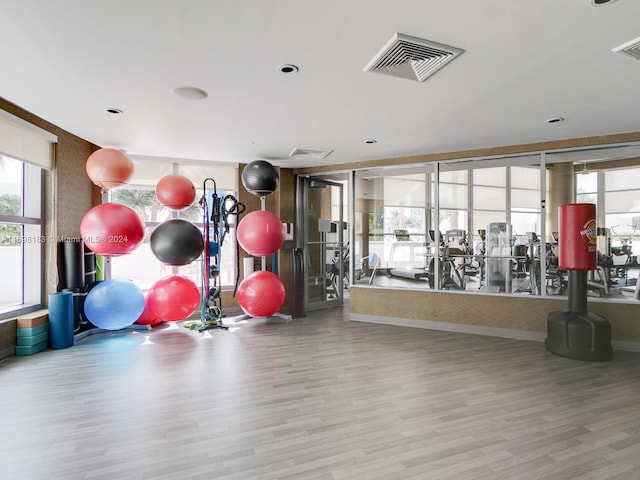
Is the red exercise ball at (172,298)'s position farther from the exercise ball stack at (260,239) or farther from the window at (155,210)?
the window at (155,210)

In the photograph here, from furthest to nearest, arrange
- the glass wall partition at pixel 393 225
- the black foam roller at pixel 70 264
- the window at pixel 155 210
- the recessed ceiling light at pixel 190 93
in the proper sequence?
the window at pixel 155 210 < the glass wall partition at pixel 393 225 < the black foam roller at pixel 70 264 < the recessed ceiling light at pixel 190 93

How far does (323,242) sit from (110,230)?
3.77 meters

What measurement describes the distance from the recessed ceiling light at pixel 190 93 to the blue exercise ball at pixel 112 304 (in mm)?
2585

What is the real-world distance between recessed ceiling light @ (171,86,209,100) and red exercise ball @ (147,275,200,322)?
8.42 ft

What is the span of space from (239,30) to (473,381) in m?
3.41

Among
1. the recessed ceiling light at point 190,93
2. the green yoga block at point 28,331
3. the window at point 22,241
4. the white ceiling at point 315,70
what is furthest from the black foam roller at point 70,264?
the recessed ceiling light at point 190,93

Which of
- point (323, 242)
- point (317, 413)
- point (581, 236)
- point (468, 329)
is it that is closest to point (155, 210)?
point (323, 242)

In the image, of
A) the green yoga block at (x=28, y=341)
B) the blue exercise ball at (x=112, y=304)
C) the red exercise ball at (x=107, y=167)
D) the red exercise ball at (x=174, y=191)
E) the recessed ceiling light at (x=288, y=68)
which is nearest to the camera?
the recessed ceiling light at (x=288, y=68)

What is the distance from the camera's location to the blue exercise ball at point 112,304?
4398mm

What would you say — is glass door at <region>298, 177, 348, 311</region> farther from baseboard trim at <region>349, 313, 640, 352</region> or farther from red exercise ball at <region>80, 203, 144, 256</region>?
red exercise ball at <region>80, 203, 144, 256</region>

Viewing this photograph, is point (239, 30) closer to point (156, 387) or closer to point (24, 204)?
point (156, 387)

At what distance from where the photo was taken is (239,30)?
2.26m

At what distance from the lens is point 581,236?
13.6 feet

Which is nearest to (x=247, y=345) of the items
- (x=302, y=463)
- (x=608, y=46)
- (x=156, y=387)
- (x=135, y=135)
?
(x=156, y=387)
